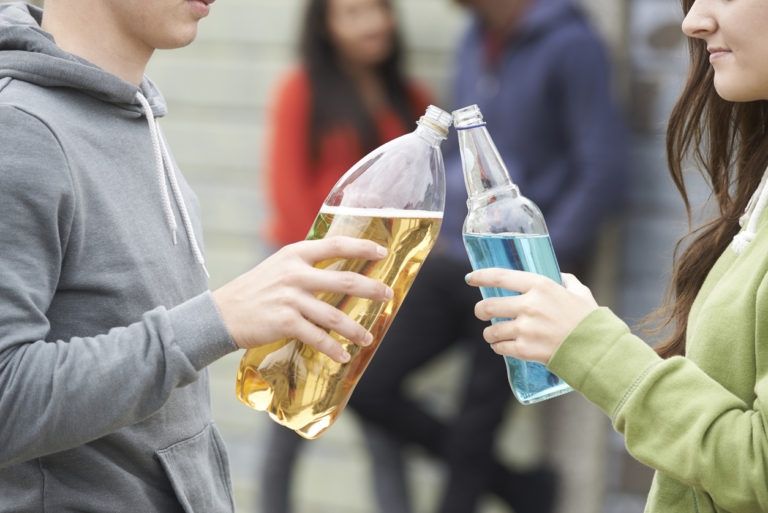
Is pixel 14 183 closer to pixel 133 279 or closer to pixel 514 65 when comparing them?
pixel 133 279

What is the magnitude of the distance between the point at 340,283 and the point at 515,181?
6.56ft

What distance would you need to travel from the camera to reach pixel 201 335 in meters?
1.27

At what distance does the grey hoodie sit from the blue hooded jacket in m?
1.78

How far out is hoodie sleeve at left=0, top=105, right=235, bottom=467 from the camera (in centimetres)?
124

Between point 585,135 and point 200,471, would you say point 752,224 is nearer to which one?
point 200,471

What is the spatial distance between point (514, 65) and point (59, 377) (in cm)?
230

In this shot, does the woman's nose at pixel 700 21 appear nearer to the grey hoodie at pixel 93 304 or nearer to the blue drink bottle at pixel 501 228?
the blue drink bottle at pixel 501 228

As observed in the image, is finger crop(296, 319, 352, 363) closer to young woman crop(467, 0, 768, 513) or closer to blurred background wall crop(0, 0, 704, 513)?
young woman crop(467, 0, 768, 513)

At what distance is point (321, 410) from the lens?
4.88 ft

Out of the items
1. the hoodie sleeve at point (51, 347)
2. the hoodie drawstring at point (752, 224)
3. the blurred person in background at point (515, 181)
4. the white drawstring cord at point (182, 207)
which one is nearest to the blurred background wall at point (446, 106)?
the blurred person in background at point (515, 181)

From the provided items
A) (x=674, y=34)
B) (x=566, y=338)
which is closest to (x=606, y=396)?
(x=566, y=338)

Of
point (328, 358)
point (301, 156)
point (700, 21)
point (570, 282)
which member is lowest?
point (301, 156)

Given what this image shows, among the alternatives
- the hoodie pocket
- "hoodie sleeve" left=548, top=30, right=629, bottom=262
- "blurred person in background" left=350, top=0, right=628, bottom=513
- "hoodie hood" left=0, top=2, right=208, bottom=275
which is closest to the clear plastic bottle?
the hoodie pocket

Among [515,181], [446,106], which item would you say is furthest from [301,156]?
[515,181]
